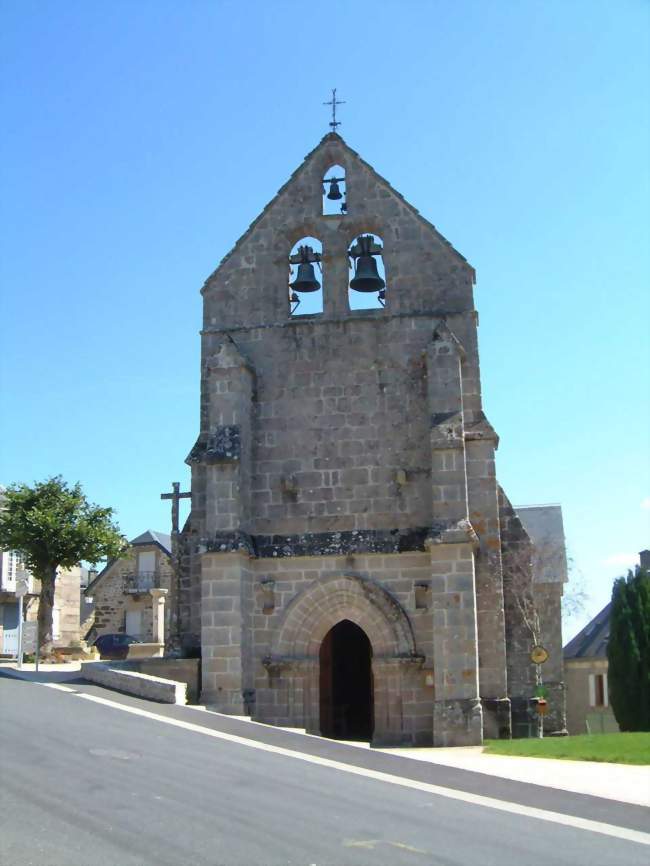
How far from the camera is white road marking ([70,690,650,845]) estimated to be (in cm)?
882

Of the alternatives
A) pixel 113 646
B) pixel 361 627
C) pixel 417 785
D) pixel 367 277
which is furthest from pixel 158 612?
pixel 417 785

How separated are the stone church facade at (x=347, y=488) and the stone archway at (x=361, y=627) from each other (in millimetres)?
25

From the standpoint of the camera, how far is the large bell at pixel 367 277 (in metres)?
19.2

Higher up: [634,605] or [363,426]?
[363,426]

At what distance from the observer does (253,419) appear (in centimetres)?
1888

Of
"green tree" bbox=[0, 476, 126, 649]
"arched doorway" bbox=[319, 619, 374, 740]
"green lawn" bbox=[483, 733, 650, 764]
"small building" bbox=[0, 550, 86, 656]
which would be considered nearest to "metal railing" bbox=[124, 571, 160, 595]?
"small building" bbox=[0, 550, 86, 656]

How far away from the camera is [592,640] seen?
110 feet

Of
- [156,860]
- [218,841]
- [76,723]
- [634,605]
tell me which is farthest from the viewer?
[634,605]

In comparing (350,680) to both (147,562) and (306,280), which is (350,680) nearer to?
(306,280)

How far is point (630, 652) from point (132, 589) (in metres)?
31.4

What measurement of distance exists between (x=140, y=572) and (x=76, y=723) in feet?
126

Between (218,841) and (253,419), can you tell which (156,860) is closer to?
(218,841)

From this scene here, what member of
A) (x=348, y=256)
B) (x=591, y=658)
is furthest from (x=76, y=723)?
(x=591, y=658)

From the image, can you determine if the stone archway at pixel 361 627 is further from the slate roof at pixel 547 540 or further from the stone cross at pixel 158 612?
the stone cross at pixel 158 612
